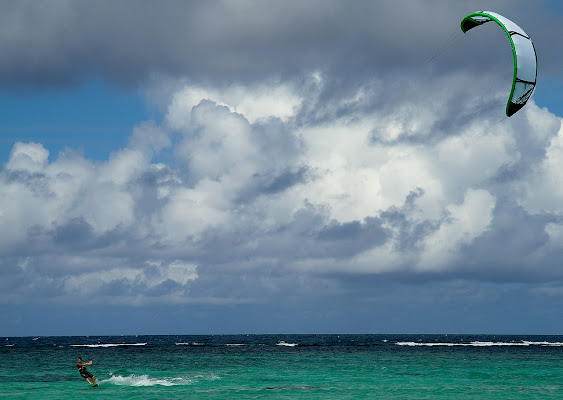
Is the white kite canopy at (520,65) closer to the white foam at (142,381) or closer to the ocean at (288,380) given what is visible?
the ocean at (288,380)

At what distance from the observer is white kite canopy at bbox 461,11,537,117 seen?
55.5ft

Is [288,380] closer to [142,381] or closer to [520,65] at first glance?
[142,381]

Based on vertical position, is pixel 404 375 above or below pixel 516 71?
below

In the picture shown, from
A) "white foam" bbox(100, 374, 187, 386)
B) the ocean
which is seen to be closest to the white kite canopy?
the ocean

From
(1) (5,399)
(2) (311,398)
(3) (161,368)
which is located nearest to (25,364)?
(3) (161,368)

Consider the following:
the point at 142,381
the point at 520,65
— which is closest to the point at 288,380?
the point at 142,381

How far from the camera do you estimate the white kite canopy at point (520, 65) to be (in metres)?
16.9

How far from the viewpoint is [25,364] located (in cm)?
5028

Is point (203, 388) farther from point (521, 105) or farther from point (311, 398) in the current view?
point (521, 105)

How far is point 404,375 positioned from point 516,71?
25896 millimetres

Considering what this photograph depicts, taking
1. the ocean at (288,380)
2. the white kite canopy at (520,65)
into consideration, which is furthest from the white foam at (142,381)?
the white kite canopy at (520,65)

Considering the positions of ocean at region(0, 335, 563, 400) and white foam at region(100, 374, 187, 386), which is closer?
ocean at region(0, 335, 563, 400)

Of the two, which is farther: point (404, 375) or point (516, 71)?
point (404, 375)

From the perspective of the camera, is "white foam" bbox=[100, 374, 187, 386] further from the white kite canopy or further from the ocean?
the white kite canopy
